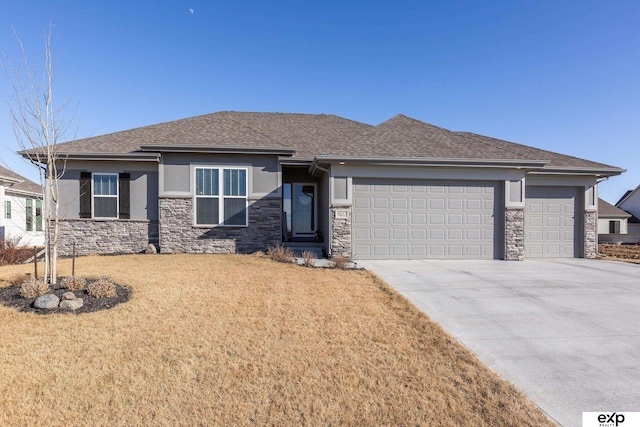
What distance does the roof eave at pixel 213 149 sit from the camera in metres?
10.8

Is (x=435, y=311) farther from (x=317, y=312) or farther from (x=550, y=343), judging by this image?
(x=317, y=312)

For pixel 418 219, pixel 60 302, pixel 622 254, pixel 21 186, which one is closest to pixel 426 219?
pixel 418 219

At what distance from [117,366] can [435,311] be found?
4.67 meters

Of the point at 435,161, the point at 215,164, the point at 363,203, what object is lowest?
the point at 363,203

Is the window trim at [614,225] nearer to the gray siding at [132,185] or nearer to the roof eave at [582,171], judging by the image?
the roof eave at [582,171]

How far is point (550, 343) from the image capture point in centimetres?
403

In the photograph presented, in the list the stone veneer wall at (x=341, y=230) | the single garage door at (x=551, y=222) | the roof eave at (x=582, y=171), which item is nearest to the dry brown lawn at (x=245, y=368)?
the stone veneer wall at (x=341, y=230)

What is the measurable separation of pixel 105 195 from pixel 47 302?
8.18 meters

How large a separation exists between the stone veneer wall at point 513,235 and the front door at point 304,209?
7.60m

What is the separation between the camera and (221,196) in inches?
454

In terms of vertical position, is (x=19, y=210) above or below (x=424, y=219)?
above

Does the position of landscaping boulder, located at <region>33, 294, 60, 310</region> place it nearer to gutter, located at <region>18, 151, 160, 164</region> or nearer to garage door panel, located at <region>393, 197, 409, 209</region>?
gutter, located at <region>18, 151, 160, 164</region>

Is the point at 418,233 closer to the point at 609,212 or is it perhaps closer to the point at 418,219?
the point at 418,219

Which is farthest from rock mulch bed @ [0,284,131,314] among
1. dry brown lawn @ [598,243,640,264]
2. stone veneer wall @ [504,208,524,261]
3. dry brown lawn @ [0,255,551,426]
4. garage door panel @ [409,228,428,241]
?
dry brown lawn @ [598,243,640,264]
